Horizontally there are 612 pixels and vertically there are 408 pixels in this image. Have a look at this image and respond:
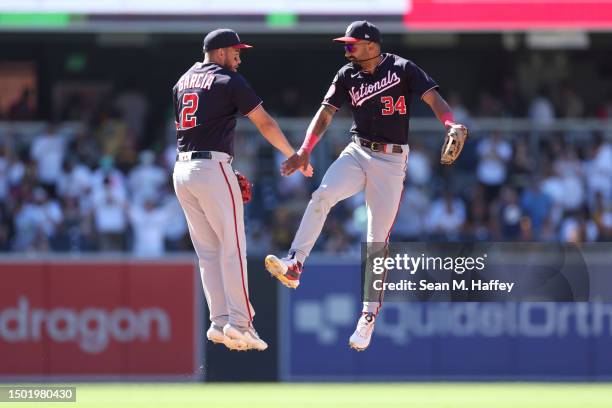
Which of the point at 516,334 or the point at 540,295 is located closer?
the point at 540,295

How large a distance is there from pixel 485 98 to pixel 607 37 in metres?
2.22

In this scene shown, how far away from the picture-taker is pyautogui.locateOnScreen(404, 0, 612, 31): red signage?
1945cm

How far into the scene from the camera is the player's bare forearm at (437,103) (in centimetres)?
1095

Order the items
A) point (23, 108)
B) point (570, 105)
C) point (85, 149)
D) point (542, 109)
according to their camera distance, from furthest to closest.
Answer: point (23, 108) < point (570, 105) < point (542, 109) < point (85, 149)

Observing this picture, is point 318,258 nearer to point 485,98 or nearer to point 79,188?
point 79,188

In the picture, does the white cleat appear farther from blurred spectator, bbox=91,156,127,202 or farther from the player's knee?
blurred spectator, bbox=91,156,127,202

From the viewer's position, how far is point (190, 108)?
11.0m

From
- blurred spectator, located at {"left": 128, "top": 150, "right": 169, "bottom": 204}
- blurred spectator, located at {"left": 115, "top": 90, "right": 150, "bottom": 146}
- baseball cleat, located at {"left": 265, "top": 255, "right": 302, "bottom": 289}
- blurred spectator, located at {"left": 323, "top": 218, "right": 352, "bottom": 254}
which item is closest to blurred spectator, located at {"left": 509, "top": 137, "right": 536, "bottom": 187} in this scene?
blurred spectator, located at {"left": 323, "top": 218, "right": 352, "bottom": 254}

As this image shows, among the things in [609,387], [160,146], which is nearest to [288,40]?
[160,146]

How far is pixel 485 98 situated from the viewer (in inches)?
856

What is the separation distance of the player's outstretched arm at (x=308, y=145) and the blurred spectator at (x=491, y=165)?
802cm

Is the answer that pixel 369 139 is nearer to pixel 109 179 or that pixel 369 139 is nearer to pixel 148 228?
pixel 148 228
